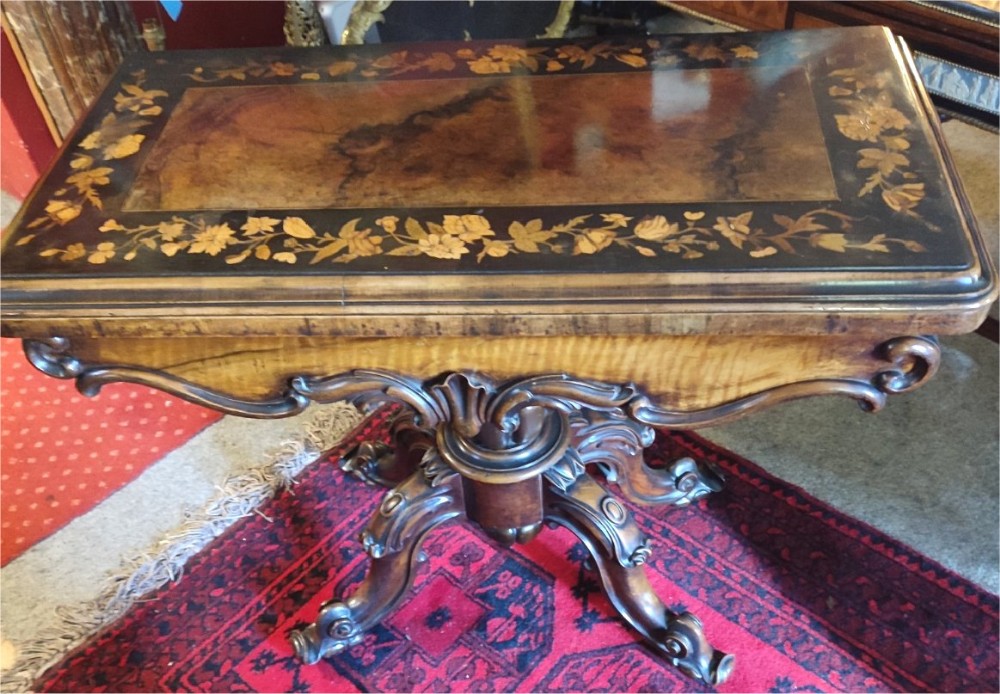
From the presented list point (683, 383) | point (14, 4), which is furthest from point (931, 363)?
point (14, 4)

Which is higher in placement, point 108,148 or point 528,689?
point 108,148

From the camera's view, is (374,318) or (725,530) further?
(725,530)

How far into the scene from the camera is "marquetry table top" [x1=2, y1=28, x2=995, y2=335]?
25.6 inches

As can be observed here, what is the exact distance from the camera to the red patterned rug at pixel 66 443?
130 centimetres

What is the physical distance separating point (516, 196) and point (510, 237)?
2.6 inches

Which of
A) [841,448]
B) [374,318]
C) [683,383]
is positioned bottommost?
[841,448]

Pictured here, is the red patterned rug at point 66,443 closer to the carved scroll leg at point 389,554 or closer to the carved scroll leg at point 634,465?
the carved scroll leg at point 389,554

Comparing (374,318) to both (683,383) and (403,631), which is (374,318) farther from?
(403,631)

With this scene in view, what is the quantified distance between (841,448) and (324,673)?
818mm

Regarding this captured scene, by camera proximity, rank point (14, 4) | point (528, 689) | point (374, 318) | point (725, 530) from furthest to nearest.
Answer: point (14, 4)
point (725, 530)
point (528, 689)
point (374, 318)

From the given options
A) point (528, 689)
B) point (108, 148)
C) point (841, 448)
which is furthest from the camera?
point (841, 448)

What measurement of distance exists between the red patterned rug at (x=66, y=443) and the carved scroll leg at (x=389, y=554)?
47 centimetres

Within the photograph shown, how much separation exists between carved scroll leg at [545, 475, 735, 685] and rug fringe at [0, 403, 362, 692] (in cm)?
47

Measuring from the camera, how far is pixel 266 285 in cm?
67
